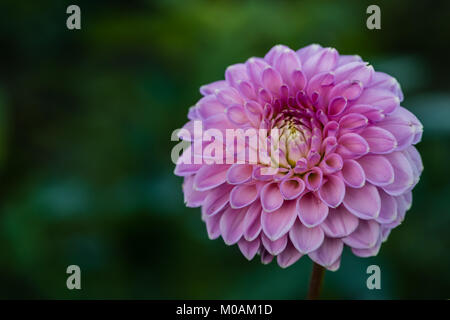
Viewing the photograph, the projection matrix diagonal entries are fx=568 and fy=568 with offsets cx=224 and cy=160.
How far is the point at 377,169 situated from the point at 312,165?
0.14 metres

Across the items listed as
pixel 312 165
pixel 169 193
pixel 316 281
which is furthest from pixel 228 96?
pixel 169 193

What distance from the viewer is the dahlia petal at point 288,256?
47.7 inches

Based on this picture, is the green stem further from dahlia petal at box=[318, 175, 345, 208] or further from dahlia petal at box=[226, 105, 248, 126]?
dahlia petal at box=[226, 105, 248, 126]

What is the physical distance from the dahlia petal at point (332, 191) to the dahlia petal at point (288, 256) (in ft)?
0.42

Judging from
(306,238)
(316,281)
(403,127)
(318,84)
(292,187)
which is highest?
(318,84)

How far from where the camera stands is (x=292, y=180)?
1.27 meters

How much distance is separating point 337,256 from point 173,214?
3.12ft

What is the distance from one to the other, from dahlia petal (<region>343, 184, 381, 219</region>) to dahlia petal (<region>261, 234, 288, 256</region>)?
15 centimetres

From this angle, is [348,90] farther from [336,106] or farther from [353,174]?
[353,174]

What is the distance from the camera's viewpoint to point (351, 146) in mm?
1219

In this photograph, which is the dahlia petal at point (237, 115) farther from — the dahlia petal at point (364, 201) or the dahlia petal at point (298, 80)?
the dahlia petal at point (364, 201)

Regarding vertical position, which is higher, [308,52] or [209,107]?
[308,52]
